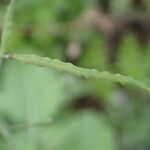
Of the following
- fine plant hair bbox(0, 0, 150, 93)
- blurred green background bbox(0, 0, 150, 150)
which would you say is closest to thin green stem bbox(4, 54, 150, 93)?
fine plant hair bbox(0, 0, 150, 93)

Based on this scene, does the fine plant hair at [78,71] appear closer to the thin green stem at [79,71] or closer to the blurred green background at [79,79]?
the thin green stem at [79,71]

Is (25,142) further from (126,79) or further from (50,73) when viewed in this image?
(126,79)

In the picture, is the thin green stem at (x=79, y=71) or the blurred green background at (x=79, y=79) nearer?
the thin green stem at (x=79, y=71)

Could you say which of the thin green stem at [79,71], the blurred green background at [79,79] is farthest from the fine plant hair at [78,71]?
the blurred green background at [79,79]

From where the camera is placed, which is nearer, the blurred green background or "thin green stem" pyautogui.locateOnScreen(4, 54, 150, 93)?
"thin green stem" pyautogui.locateOnScreen(4, 54, 150, 93)

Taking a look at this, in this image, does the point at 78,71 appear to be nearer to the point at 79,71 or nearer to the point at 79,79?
the point at 79,71

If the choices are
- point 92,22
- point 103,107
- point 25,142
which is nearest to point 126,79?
point 25,142

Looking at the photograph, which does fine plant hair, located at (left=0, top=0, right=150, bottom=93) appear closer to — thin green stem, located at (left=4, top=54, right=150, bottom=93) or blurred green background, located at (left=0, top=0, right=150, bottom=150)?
thin green stem, located at (left=4, top=54, right=150, bottom=93)

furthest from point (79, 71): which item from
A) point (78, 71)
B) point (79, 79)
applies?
point (79, 79)
